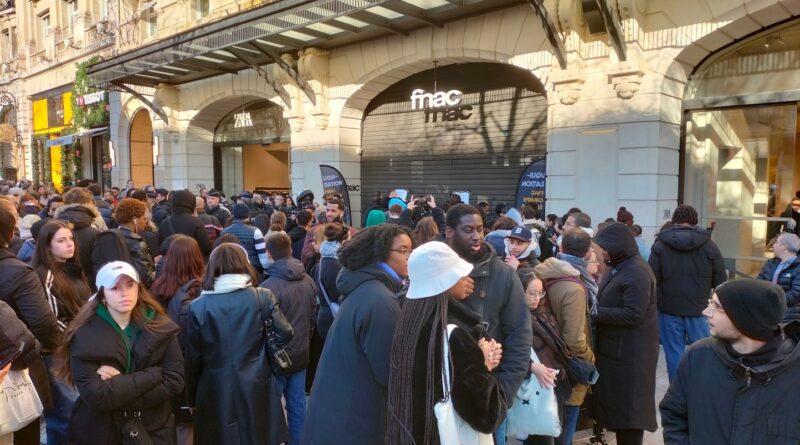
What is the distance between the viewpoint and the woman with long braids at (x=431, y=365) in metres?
2.13

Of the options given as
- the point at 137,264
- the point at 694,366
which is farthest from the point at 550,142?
the point at 694,366

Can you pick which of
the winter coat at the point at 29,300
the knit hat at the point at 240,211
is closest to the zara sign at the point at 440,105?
the knit hat at the point at 240,211

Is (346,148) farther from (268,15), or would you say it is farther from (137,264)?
(137,264)

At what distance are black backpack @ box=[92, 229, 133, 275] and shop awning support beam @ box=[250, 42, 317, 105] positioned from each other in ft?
29.4

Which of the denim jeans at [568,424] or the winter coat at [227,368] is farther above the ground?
the winter coat at [227,368]

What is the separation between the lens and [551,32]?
8.72 metres

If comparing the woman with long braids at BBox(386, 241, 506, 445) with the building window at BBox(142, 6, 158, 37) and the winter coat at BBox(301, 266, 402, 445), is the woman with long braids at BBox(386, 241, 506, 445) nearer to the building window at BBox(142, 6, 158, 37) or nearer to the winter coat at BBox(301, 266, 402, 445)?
the winter coat at BBox(301, 266, 402, 445)

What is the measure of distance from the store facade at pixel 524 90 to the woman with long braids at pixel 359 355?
746cm

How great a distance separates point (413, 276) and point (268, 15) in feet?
31.5

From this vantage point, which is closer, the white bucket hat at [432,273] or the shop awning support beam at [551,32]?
the white bucket hat at [432,273]

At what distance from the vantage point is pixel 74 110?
71.8 feet

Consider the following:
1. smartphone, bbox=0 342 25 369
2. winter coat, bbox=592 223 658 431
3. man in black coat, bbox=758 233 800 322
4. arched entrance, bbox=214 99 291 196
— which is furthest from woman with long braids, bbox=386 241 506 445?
arched entrance, bbox=214 99 291 196

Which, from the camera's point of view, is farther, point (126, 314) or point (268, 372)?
point (268, 372)

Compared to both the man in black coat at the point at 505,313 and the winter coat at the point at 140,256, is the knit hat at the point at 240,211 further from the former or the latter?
the man in black coat at the point at 505,313
